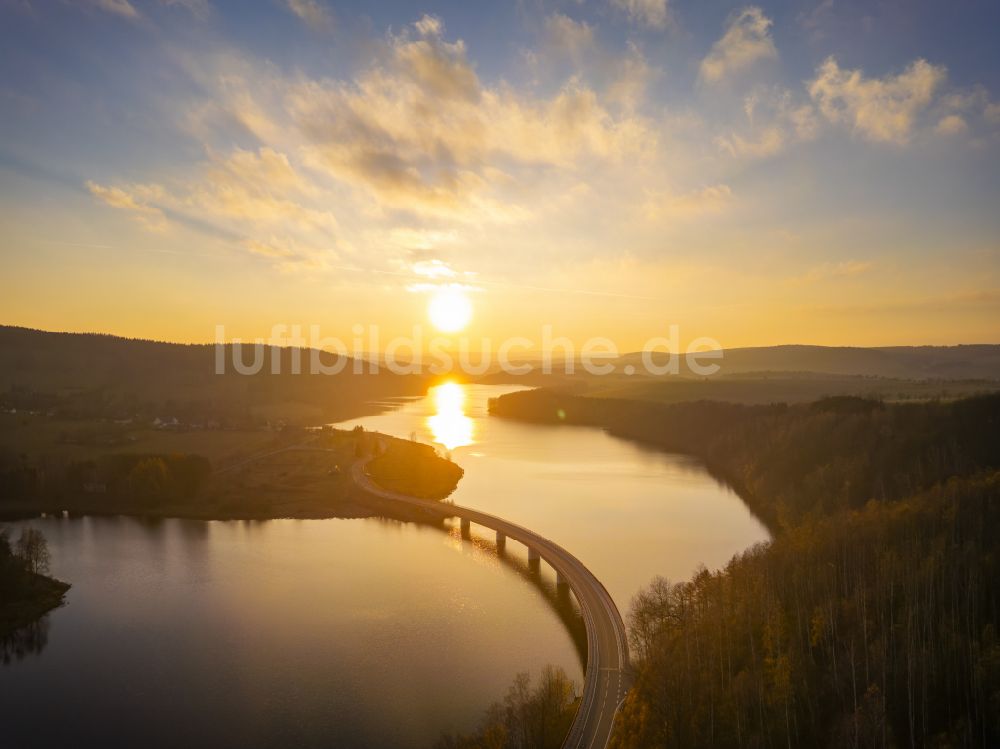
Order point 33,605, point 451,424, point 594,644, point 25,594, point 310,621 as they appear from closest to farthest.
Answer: point 594,644 → point 310,621 → point 33,605 → point 25,594 → point 451,424

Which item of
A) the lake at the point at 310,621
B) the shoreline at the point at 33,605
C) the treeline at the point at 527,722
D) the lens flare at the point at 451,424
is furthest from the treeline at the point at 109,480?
the treeline at the point at 527,722

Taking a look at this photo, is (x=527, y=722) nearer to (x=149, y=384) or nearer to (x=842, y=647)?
(x=842, y=647)

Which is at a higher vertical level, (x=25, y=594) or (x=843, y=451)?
(x=843, y=451)

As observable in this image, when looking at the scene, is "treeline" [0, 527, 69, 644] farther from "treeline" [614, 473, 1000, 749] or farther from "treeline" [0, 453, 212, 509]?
"treeline" [614, 473, 1000, 749]

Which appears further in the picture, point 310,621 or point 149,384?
point 149,384

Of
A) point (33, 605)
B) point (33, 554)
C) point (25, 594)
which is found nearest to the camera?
point (33, 605)

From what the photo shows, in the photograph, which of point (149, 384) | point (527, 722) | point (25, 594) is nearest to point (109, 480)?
point (25, 594)
